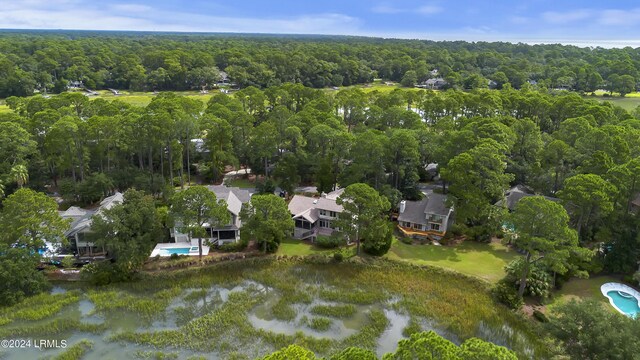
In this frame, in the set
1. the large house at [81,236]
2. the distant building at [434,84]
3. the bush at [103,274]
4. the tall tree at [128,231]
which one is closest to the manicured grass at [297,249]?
the tall tree at [128,231]

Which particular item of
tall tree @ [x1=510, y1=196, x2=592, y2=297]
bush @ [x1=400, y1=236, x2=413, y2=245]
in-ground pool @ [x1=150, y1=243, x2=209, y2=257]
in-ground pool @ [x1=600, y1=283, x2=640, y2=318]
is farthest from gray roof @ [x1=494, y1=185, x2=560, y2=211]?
in-ground pool @ [x1=150, y1=243, x2=209, y2=257]

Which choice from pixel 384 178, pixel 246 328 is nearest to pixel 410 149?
pixel 384 178

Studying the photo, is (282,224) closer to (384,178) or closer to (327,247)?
(327,247)

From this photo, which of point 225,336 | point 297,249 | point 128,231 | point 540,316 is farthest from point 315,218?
point 540,316

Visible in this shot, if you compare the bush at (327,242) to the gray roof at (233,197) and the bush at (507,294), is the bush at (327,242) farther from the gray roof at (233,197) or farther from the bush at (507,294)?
the bush at (507,294)

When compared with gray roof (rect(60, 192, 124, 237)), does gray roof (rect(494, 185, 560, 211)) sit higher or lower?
higher

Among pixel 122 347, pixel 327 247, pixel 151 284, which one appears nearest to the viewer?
pixel 122 347

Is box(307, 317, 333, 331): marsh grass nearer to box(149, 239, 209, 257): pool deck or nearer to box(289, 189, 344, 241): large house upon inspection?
box(289, 189, 344, 241): large house
